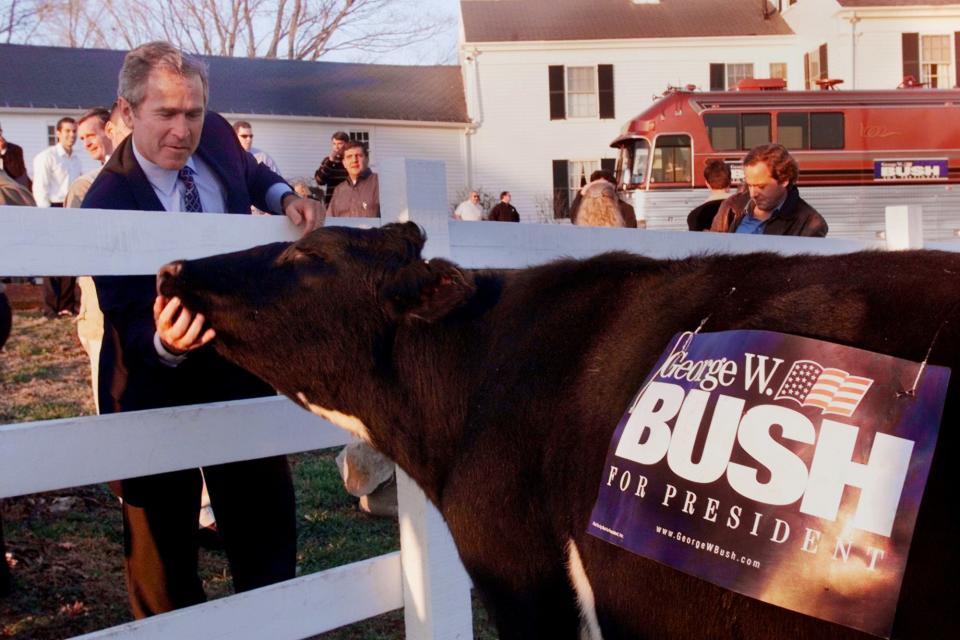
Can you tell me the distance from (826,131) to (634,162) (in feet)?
15.7

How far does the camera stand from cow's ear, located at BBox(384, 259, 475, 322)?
127 inches

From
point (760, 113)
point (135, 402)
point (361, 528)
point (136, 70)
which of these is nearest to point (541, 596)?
point (135, 402)

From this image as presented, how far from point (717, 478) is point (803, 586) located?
1.02 ft

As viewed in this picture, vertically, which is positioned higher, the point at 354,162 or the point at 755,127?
the point at 755,127

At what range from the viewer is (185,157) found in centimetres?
345

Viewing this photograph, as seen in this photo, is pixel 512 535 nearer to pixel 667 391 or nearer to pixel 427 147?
pixel 667 391

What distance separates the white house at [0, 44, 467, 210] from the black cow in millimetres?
33034

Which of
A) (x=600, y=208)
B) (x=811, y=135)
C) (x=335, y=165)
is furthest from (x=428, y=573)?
(x=811, y=135)

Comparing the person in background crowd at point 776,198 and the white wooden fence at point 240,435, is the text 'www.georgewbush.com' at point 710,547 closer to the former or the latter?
the white wooden fence at point 240,435

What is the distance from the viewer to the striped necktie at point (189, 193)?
3.60 meters

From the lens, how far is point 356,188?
10.5m

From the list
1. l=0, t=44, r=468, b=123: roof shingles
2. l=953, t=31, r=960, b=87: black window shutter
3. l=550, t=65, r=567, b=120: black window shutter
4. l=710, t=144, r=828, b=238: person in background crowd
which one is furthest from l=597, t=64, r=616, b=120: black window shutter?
l=710, t=144, r=828, b=238: person in background crowd

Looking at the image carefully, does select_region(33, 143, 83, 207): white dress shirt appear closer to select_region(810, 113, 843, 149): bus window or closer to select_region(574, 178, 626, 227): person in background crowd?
select_region(574, 178, 626, 227): person in background crowd

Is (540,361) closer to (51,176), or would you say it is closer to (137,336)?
(137,336)
